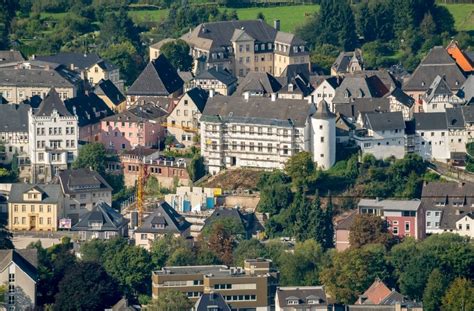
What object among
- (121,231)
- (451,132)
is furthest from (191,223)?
(451,132)

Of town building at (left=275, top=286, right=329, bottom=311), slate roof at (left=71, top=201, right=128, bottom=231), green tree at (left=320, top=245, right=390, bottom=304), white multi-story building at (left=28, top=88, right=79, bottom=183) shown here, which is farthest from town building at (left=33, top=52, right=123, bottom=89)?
town building at (left=275, top=286, right=329, bottom=311)

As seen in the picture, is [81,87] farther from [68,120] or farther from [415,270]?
[415,270]

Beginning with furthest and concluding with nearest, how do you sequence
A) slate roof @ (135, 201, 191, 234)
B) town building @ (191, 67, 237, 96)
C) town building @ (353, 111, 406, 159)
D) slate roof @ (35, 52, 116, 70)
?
slate roof @ (35, 52, 116, 70) < town building @ (191, 67, 237, 96) < town building @ (353, 111, 406, 159) < slate roof @ (135, 201, 191, 234)

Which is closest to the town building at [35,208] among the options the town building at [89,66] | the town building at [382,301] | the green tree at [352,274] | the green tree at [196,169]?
the green tree at [196,169]

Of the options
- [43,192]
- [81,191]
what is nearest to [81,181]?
[81,191]

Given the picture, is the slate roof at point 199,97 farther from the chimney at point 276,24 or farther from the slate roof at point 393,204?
the chimney at point 276,24

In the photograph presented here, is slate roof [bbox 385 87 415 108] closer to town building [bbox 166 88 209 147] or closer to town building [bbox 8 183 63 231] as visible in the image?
town building [bbox 166 88 209 147]

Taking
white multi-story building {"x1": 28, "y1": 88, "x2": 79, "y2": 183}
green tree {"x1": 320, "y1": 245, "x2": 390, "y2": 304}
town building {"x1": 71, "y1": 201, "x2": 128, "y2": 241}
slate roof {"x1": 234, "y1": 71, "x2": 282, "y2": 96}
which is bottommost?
green tree {"x1": 320, "y1": 245, "x2": 390, "y2": 304}
